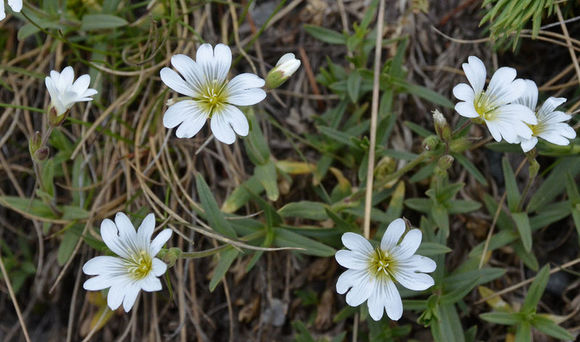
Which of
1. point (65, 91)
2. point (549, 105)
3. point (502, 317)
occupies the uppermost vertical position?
point (65, 91)

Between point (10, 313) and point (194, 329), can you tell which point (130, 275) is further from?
point (10, 313)

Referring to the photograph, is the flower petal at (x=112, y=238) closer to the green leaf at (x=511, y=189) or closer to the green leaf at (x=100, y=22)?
the green leaf at (x=100, y=22)

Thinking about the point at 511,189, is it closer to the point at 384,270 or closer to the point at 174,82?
the point at 384,270

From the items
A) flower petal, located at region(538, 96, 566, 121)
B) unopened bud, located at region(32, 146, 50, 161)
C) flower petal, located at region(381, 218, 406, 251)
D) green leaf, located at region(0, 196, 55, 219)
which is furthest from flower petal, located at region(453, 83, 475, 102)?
green leaf, located at region(0, 196, 55, 219)

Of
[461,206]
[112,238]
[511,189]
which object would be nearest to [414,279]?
[461,206]

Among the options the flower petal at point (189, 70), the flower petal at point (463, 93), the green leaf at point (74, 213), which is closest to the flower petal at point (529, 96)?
the flower petal at point (463, 93)

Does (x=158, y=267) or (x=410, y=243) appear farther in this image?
(x=410, y=243)

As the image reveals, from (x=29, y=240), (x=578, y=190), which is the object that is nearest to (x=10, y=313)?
(x=29, y=240)

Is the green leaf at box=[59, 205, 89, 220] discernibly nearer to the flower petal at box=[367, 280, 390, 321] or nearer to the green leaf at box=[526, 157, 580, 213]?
the flower petal at box=[367, 280, 390, 321]
